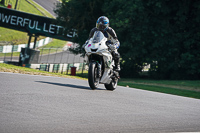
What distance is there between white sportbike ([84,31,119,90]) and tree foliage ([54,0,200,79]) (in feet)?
53.3

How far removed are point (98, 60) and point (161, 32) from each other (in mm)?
17601

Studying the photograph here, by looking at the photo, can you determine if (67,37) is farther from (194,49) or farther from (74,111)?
(74,111)

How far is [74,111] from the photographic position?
5.61m

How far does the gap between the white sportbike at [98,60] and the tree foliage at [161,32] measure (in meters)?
16.3

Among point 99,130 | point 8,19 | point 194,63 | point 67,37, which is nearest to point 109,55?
point 99,130

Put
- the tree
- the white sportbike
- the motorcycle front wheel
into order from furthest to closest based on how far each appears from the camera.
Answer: the tree
the white sportbike
the motorcycle front wheel

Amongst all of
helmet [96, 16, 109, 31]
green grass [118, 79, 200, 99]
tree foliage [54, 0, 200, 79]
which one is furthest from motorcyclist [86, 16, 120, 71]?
tree foliage [54, 0, 200, 79]

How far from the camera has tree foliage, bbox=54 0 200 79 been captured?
25.5m

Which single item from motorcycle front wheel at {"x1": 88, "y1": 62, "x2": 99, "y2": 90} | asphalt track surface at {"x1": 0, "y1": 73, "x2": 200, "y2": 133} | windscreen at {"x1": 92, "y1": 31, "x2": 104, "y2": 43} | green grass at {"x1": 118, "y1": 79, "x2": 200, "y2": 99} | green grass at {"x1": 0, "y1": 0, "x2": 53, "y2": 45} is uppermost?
green grass at {"x1": 0, "y1": 0, "x2": 53, "y2": 45}

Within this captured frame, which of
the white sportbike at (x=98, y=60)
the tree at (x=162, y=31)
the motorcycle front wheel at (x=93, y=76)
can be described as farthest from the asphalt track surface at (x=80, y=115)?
the tree at (x=162, y=31)

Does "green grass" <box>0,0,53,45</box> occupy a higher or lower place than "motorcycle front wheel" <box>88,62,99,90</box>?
higher

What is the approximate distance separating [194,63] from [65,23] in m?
13.3

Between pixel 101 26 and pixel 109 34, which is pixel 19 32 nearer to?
pixel 109 34

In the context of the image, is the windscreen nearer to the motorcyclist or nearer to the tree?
the motorcyclist
